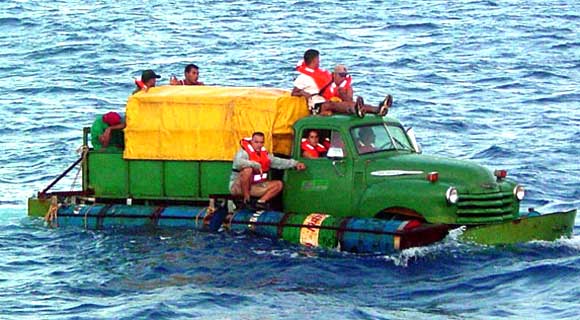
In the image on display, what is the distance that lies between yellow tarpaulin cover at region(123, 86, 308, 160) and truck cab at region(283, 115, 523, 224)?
0.45 metres

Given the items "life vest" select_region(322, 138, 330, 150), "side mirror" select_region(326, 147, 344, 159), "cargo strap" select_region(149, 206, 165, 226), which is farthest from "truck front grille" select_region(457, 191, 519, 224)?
"cargo strap" select_region(149, 206, 165, 226)

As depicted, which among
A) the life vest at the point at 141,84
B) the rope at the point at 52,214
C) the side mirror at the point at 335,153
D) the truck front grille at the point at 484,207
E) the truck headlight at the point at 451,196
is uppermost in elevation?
the life vest at the point at 141,84

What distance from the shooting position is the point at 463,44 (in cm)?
5084

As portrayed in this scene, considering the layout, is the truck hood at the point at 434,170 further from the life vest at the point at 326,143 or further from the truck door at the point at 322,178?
the life vest at the point at 326,143

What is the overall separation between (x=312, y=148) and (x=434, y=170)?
7.09ft

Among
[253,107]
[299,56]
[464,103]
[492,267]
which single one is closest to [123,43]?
[299,56]

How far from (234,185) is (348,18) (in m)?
33.2

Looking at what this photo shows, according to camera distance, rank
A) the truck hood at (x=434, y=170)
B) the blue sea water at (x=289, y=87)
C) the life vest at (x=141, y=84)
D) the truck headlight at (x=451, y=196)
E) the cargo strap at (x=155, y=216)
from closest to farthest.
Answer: the blue sea water at (x=289, y=87)
the truck headlight at (x=451, y=196)
the truck hood at (x=434, y=170)
the cargo strap at (x=155, y=216)
the life vest at (x=141, y=84)

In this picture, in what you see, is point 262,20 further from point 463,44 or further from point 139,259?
point 139,259

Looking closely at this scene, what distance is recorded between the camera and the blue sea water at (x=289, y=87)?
70.9ft

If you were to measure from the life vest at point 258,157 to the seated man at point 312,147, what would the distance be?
61cm

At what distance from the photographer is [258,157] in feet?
80.9

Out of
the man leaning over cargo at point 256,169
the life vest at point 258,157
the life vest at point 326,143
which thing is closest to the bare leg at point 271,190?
the man leaning over cargo at point 256,169

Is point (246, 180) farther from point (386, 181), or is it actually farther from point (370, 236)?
point (370, 236)
